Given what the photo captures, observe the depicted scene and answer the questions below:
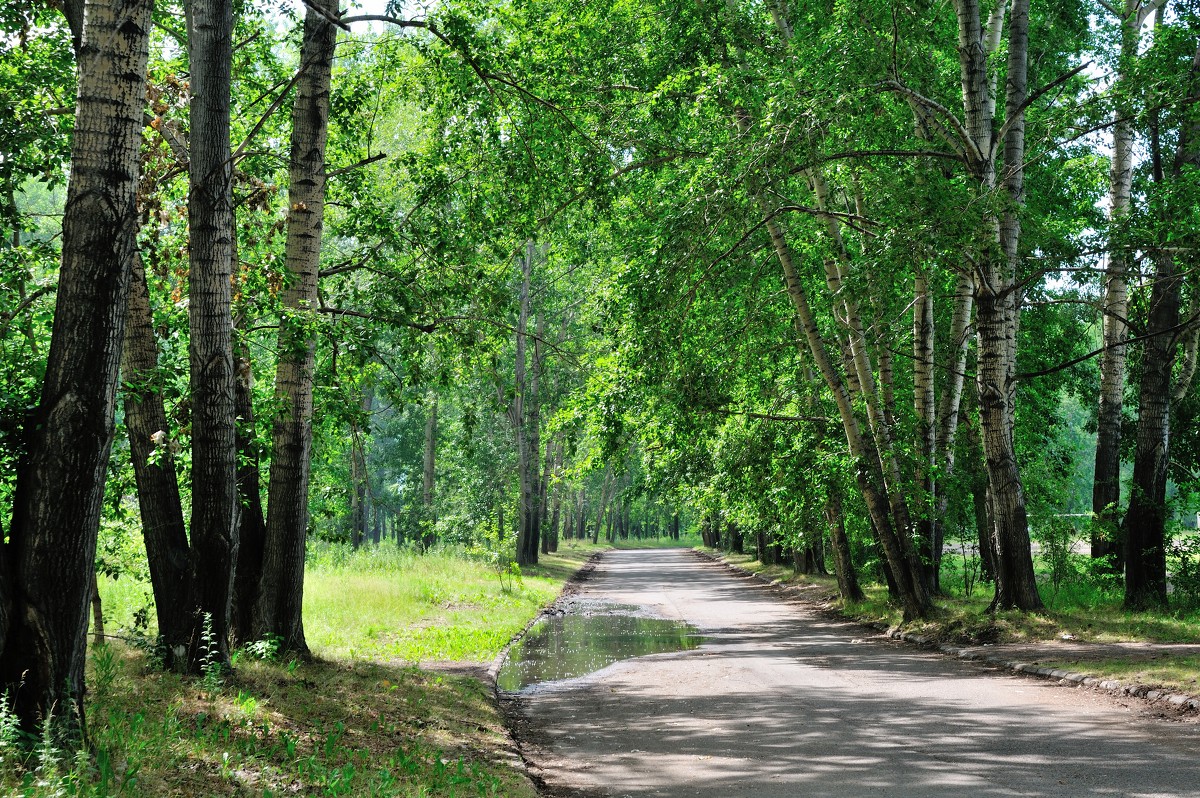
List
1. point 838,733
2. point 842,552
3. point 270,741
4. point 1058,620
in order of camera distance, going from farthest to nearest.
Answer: point 842,552 → point 1058,620 → point 838,733 → point 270,741

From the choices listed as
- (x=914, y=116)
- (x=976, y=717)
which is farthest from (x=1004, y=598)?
(x=914, y=116)

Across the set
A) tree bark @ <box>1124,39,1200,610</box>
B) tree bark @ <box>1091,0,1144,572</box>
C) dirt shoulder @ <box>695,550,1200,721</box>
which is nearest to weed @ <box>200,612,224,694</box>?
dirt shoulder @ <box>695,550,1200,721</box>

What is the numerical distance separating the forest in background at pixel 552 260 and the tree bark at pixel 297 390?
0.04m

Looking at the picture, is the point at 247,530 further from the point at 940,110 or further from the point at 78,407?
the point at 940,110

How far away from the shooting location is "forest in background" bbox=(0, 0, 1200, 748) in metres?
7.59

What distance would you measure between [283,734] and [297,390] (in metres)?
4.35

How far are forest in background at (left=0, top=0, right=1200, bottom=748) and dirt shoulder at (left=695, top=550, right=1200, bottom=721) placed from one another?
1.46 metres

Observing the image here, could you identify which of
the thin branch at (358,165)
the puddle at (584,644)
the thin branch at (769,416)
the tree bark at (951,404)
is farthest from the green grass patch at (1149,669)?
the thin branch at (358,165)

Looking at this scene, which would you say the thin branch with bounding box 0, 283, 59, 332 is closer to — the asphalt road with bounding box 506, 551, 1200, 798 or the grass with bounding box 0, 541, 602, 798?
the grass with bounding box 0, 541, 602, 798

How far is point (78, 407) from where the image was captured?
5730 mm

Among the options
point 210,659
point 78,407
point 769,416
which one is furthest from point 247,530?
point 769,416

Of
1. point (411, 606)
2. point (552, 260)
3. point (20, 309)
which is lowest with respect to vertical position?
point (411, 606)

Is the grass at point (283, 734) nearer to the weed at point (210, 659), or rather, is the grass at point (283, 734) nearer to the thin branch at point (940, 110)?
the weed at point (210, 659)

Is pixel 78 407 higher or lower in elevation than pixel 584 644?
higher
